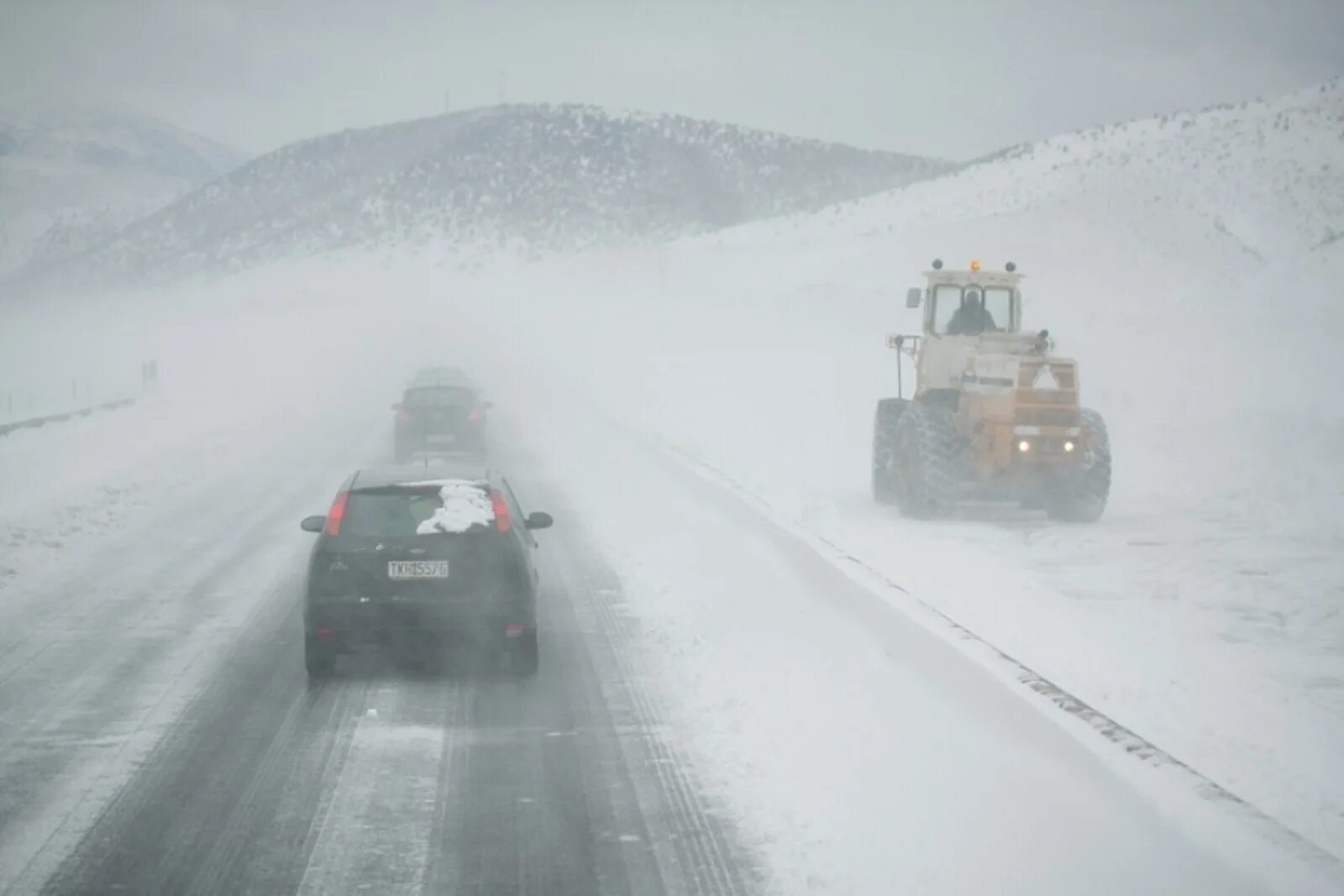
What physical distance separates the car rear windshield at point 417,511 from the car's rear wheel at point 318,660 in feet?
2.56

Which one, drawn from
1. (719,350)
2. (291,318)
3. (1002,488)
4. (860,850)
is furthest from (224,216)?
(860,850)

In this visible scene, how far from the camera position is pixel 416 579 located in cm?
926

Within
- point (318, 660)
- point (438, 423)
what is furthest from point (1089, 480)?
point (438, 423)

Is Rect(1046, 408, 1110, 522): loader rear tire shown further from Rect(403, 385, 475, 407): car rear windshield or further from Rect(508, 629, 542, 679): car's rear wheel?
Rect(403, 385, 475, 407): car rear windshield

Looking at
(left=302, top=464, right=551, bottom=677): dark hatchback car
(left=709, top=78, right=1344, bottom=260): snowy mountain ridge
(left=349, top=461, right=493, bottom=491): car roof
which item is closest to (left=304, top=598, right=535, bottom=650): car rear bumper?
(left=302, top=464, right=551, bottom=677): dark hatchback car

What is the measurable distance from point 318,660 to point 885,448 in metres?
10.6

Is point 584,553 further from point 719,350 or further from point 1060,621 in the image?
point 719,350

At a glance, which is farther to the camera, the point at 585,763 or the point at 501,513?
the point at 501,513

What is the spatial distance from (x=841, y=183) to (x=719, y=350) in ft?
352

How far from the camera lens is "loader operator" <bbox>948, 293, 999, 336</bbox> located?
1780 centimetres

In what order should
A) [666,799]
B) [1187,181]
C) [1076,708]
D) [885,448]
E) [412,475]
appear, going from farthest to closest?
[1187,181]
[885,448]
[412,475]
[1076,708]
[666,799]

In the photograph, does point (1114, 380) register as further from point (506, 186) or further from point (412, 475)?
point (506, 186)

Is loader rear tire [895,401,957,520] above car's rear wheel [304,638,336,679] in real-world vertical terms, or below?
above

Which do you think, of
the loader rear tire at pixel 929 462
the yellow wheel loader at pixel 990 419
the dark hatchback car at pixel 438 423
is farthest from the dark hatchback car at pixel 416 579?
the dark hatchback car at pixel 438 423
